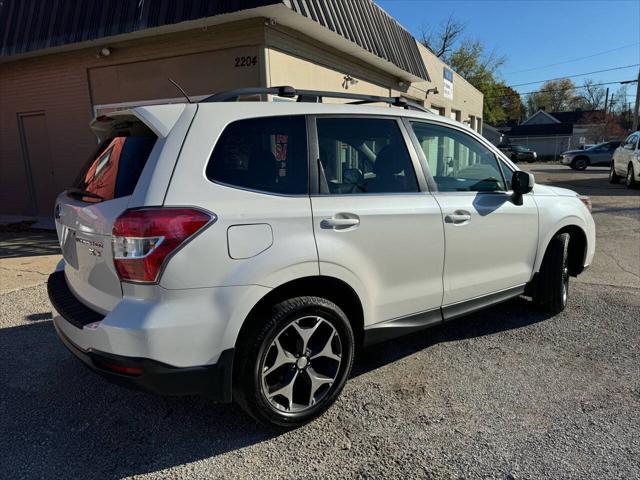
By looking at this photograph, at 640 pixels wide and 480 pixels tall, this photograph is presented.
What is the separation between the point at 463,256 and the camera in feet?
11.2

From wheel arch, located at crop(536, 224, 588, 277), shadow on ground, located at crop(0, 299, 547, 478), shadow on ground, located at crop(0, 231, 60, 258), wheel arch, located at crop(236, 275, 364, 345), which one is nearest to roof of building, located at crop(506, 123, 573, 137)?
wheel arch, located at crop(536, 224, 588, 277)

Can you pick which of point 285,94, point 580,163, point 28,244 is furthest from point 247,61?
point 580,163

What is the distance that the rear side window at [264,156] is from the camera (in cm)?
250

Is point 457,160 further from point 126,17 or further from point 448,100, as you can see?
point 448,100

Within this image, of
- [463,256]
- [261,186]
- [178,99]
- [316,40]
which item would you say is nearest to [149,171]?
[261,186]

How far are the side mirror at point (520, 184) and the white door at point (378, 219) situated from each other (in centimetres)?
94

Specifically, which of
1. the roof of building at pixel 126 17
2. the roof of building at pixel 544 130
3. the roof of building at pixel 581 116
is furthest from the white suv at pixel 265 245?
the roof of building at pixel 581 116

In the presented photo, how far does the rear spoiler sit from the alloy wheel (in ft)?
4.18

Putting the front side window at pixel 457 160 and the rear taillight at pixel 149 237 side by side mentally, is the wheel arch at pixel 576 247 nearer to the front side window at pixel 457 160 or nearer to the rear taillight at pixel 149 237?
the front side window at pixel 457 160

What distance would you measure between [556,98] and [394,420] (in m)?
98.9

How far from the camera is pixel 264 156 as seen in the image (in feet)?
8.80

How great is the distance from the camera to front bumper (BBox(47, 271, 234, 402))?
2285 millimetres

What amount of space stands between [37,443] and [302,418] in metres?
1.54

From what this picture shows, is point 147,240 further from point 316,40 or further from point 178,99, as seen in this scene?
point 316,40
